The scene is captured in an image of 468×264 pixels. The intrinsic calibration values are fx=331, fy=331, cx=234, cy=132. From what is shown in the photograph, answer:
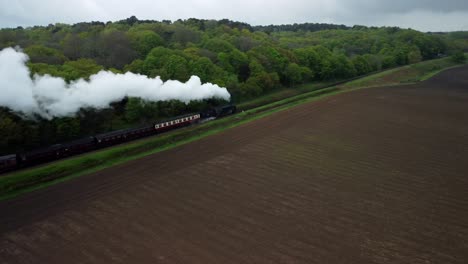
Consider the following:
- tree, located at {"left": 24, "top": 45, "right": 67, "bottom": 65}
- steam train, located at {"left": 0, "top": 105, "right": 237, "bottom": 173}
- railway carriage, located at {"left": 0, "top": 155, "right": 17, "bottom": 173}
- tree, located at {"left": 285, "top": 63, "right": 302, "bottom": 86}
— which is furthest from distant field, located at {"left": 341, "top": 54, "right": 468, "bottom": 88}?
railway carriage, located at {"left": 0, "top": 155, "right": 17, "bottom": 173}

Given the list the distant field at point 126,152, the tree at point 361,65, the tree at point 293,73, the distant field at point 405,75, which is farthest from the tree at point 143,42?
the tree at point 361,65

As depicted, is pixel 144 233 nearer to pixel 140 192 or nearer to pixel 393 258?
pixel 140 192

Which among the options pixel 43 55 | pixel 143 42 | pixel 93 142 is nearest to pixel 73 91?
pixel 93 142

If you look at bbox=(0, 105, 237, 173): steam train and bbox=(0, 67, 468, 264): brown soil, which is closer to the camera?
bbox=(0, 67, 468, 264): brown soil

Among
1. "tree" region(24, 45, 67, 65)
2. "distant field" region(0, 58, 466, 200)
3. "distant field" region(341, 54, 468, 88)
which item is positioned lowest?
"distant field" region(0, 58, 466, 200)

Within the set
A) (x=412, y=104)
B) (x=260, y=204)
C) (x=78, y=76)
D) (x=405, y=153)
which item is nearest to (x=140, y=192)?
(x=260, y=204)

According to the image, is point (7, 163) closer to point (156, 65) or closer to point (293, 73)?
point (156, 65)

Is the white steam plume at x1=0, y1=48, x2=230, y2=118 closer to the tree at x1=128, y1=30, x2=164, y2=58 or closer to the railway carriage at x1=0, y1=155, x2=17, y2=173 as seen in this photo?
the railway carriage at x1=0, y1=155, x2=17, y2=173
